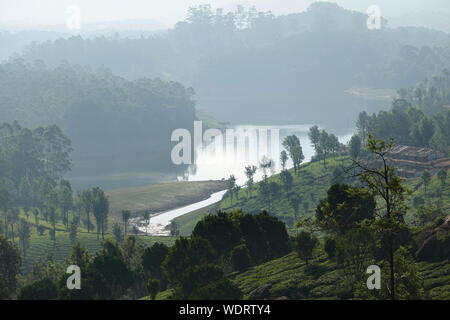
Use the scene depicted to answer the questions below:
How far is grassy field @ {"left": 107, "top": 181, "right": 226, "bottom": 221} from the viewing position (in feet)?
462

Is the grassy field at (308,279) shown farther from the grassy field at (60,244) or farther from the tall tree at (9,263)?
the grassy field at (60,244)

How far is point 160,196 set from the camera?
14800 cm

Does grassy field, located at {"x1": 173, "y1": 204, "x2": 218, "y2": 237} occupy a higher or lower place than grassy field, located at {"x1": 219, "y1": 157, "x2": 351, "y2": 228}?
lower

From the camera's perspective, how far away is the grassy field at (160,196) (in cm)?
14088

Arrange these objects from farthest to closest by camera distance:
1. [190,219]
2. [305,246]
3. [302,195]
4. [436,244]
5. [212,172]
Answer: [212,172] → [190,219] → [302,195] → [305,246] → [436,244]

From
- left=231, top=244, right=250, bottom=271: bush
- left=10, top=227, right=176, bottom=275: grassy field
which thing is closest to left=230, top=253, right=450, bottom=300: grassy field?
left=231, top=244, right=250, bottom=271: bush

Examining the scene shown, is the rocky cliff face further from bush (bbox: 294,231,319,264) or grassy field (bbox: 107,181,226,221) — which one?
grassy field (bbox: 107,181,226,221)

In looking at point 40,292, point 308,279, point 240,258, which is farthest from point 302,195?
point 40,292

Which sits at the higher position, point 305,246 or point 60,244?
point 305,246

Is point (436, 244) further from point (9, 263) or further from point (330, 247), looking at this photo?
point (9, 263)

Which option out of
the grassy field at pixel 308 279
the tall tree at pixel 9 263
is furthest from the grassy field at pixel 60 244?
the grassy field at pixel 308 279
